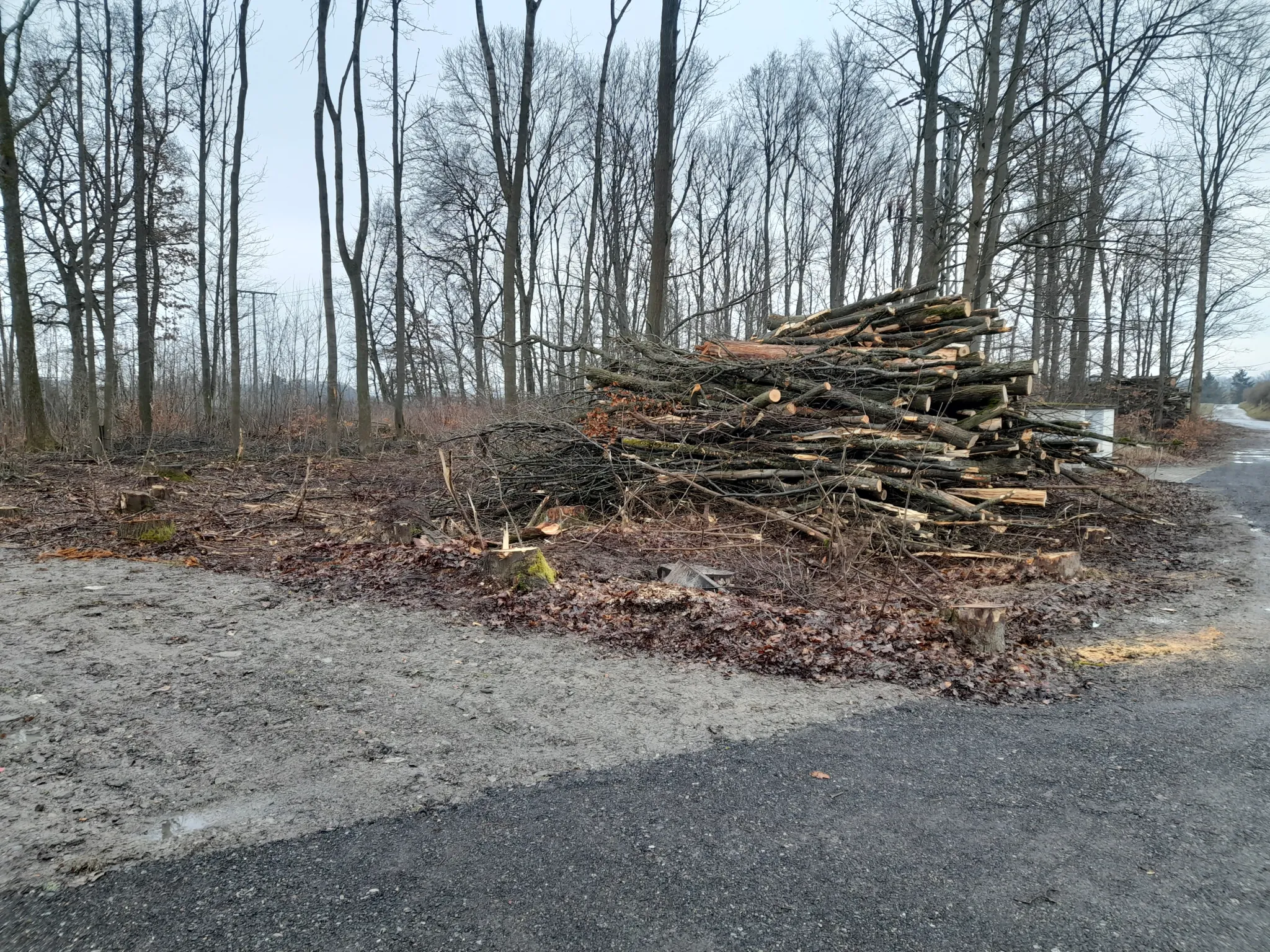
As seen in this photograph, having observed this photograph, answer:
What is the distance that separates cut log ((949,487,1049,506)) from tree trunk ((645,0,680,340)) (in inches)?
257

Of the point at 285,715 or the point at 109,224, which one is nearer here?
the point at 285,715

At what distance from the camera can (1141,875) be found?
242 cm

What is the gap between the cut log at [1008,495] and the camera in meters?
8.21

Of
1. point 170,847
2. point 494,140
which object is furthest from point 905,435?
point 494,140

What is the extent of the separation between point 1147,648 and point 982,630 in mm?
1178

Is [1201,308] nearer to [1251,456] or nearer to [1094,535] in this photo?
[1251,456]

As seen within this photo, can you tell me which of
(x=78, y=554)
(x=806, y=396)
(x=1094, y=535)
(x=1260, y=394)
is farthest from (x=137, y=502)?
(x=1260, y=394)

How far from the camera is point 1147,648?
16.2 feet

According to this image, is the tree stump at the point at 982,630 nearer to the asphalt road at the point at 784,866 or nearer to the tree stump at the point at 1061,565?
the asphalt road at the point at 784,866

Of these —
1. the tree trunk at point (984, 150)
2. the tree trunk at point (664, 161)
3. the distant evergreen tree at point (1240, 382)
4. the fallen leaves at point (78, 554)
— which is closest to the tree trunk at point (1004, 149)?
the tree trunk at point (984, 150)

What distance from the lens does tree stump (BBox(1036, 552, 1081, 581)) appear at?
6.79 m

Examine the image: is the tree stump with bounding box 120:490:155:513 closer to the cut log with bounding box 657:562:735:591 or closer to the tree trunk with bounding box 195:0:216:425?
the cut log with bounding box 657:562:735:591

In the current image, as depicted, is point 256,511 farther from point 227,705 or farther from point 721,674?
point 721,674

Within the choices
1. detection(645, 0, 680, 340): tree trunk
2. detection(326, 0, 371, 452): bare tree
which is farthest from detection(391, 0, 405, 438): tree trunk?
detection(645, 0, 680, 340): tree trunk
